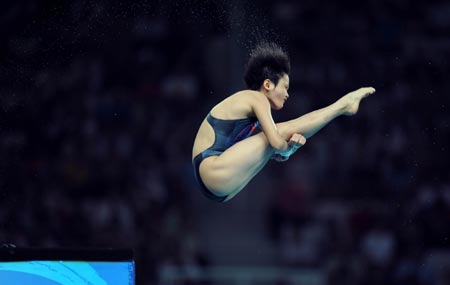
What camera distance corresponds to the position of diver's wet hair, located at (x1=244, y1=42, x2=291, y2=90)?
6.53 m

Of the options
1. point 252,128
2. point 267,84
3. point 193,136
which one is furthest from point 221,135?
point 193,136

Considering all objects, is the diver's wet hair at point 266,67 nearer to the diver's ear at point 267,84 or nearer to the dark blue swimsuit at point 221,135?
the diver's ear at point 267,84

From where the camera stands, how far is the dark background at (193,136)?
10039 millimetres

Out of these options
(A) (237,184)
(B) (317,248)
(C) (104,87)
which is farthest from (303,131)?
(C) (104,87)

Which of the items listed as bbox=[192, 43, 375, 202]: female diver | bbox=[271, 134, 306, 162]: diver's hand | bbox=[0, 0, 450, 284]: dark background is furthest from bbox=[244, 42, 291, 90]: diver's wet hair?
bbox=[0, 0, 450, 284]: dark background

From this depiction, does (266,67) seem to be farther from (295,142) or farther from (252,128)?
(295,142)

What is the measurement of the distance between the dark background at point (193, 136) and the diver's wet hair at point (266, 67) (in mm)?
2396

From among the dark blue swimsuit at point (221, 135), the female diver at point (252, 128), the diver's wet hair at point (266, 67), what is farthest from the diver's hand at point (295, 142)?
the diver's wet hair at point (266, 67)

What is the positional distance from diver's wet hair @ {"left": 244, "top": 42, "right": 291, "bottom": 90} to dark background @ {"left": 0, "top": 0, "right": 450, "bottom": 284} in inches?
94.3

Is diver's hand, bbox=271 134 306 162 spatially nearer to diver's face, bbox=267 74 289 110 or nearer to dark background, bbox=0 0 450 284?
diver's face, bbox=267 74 289 110

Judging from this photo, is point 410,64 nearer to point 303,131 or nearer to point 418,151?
point 418,151

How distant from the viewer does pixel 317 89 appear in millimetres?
11617

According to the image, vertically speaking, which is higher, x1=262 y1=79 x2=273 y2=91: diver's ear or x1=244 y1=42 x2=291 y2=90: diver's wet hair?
x1=244 y1=42 x2=291 y2=90: diver's wet hair

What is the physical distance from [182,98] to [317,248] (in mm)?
2722
